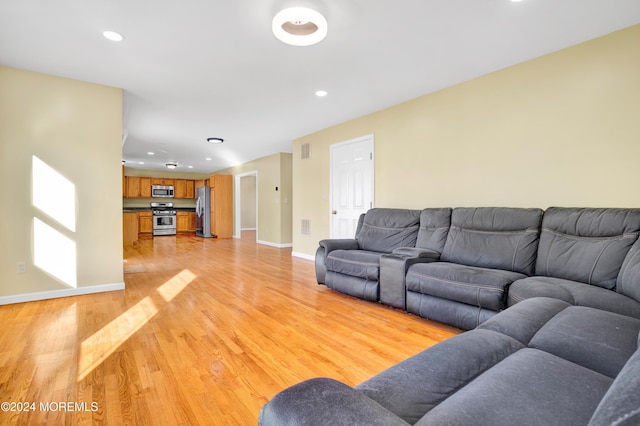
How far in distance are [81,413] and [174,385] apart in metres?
0.42

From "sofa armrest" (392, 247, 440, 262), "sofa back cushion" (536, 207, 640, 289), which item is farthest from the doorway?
"sofa back cushion" (536, 207, 640, 289)

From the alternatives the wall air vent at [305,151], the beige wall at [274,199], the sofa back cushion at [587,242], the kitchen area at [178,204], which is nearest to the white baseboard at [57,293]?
the wall air vent at [305,151]

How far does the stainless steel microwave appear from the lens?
1119cm

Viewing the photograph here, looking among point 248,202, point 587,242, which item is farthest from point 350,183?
point 248,202

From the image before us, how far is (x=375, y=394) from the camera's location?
2.80 feet

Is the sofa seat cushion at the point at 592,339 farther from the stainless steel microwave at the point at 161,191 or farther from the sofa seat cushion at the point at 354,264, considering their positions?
the stainless steel microwave at the point at 161,191

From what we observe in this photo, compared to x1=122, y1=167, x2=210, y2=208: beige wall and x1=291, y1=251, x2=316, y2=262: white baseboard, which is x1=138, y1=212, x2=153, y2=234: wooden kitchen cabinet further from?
x1=291, y1=251, x2=316, y2=262: white baseboard

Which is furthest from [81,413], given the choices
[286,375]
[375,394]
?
[375,394]

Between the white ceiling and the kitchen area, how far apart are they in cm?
572

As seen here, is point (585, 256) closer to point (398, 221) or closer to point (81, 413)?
point (398, 221)

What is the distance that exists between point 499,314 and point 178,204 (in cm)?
1244

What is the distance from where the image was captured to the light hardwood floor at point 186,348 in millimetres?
1594

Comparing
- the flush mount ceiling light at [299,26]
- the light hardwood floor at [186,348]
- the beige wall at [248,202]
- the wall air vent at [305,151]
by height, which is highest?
the flush mount ceiling light at [299,26]

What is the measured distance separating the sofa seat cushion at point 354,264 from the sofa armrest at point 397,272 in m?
0.12
